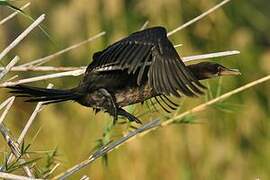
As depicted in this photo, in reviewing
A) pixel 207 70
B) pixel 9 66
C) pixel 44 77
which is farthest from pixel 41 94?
pixel 207 70

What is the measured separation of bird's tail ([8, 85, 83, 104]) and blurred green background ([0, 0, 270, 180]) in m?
2.32

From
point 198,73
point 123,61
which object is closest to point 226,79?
point 198,73

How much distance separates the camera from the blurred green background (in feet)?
16.5

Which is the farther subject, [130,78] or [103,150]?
[130,78]

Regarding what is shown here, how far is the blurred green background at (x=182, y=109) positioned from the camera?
16.5 ft

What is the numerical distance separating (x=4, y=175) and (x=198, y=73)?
961 mm

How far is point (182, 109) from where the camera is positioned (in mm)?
4953

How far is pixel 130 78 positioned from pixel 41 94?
0.30 metres

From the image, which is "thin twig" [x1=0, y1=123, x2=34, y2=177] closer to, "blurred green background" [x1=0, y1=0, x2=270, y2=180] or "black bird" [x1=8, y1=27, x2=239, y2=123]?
"black bird" [x1=8, y1=27, x2=239, y2=123]

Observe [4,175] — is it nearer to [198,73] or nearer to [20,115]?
[198,73]

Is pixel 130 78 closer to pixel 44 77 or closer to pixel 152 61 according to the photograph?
pixel 152 61

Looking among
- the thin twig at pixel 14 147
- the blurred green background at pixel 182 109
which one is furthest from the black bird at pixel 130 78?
the blurred green background at pixel 182 109

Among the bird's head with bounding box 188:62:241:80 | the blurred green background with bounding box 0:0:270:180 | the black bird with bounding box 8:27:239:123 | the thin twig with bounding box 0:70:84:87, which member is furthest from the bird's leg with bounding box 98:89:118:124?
the blurred green background with bounding box 0:0:270:180

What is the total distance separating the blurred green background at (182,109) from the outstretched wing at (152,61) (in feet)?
7.81
